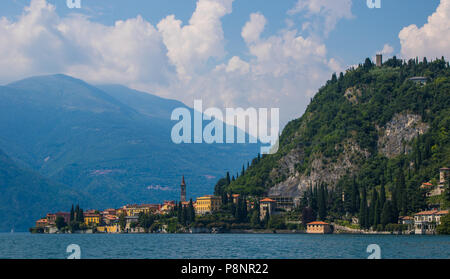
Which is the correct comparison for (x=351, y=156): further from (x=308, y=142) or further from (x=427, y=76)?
(x=427, y=76)

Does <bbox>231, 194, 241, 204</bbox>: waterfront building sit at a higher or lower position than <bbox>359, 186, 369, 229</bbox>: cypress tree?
higher

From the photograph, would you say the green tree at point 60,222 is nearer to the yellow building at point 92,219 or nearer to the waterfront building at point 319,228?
the yellow building at point 92,219

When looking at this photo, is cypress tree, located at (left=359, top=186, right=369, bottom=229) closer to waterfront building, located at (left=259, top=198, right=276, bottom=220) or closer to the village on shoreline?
the village on shoreline

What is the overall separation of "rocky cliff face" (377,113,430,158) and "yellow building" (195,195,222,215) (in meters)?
44.4

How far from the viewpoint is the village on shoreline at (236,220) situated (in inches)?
4783

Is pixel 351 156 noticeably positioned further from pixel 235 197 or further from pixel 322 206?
pixel 322 206

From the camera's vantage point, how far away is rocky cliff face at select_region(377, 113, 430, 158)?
16325 cm

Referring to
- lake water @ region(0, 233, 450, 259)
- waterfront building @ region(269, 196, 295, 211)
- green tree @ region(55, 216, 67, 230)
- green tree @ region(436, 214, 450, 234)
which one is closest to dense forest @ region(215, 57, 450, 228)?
waterfront building @ region(269, 196, 295, 211)

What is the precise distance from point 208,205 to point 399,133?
172 feet

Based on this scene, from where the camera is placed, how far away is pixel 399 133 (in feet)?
555

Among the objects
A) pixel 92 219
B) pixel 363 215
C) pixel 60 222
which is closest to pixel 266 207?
pixel 363 215
